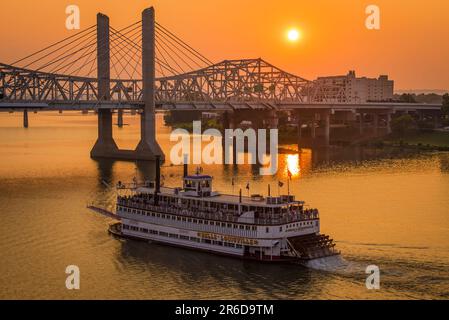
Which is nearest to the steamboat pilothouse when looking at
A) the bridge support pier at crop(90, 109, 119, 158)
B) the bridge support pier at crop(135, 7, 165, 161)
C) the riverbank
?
the bridge support pier at crop(135, 7, 165, 161)

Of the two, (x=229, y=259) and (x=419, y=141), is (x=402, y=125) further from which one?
(x=229, y=259)

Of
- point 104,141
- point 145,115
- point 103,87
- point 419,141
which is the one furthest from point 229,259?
point 419,141

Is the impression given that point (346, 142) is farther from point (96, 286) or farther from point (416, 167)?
point (96, 286)

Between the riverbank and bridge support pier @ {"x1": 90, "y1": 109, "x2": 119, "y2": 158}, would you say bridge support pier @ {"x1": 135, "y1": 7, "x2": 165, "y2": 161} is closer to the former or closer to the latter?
bridge support pier @ {"x1": 90, "y1": 109, "x2": 119, "y2": 158}

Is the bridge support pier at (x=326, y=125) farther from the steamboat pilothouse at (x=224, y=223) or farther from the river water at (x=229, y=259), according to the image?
the steamboat pilothouse at (x=224, y=223)

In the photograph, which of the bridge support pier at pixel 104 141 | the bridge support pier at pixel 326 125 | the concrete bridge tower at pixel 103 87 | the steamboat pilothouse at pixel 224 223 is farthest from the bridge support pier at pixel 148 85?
the steamboat pilothouse at pixel 224 223
